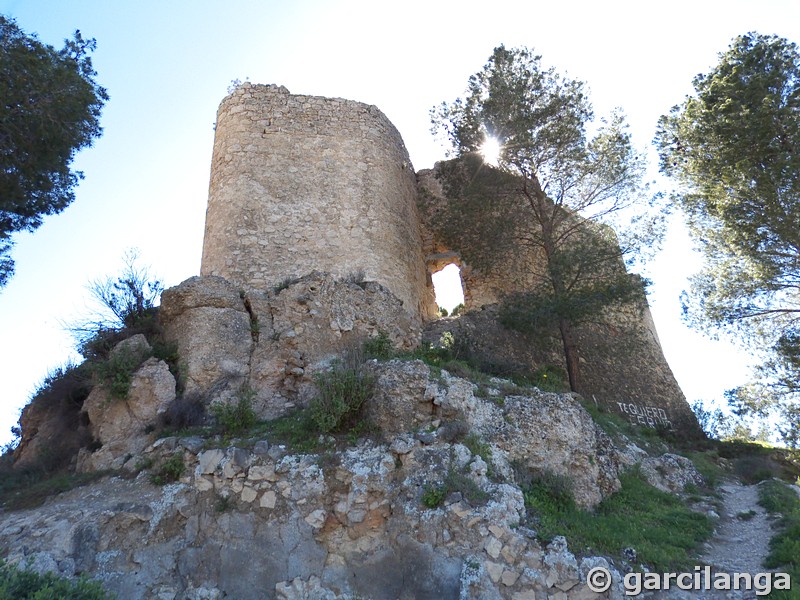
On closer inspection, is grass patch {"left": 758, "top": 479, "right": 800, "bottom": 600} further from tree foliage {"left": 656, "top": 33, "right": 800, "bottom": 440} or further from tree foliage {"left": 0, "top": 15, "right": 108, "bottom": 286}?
tree foliage {"left": 0, "top": 15, "right": 108, "bottom": 286}

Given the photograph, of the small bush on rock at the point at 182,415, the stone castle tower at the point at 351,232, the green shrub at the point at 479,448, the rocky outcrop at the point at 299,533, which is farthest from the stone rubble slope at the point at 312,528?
the stone castle tower at the point at 351,232

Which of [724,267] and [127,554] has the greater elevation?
[724,267]

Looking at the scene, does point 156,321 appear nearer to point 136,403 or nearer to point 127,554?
point 136,403

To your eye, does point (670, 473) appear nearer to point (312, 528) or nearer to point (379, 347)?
point (379, 347)

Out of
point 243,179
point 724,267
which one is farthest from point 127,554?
point 724,267

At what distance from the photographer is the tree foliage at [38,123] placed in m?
9.34

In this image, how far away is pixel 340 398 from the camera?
333 inches

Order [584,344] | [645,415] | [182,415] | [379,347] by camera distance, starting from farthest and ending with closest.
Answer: [584,344]
[645,415]
[379,347]
[182,415]

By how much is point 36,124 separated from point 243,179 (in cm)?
389

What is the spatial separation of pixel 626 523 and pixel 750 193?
7.48 m

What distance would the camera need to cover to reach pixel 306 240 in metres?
12.4

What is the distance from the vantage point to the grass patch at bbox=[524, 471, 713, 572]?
24.0 ft

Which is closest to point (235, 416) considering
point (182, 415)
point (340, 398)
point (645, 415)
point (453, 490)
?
point (182, 415)

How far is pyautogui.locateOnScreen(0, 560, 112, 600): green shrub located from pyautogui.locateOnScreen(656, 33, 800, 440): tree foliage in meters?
10.9
